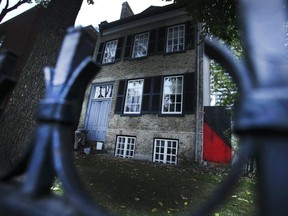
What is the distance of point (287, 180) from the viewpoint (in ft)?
1.10

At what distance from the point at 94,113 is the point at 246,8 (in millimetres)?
12488

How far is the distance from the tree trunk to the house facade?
20.7ft

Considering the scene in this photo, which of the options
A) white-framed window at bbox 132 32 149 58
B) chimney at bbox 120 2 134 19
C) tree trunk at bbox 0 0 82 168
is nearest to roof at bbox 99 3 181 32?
white-framed window at bbox 132 32 149 58

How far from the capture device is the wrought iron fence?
35cm

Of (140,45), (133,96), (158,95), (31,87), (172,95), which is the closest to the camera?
(31,87)

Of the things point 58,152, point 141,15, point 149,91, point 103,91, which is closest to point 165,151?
point 149,91

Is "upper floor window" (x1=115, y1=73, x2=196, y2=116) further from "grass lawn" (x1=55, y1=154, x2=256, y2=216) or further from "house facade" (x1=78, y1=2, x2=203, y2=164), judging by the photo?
"grass lawn" (x1=55, y1=154, x2=256, y2=216)

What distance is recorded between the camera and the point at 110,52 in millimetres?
13414

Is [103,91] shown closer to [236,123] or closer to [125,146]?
[125,146]

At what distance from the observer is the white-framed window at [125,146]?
34.4 feet

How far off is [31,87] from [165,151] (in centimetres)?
748

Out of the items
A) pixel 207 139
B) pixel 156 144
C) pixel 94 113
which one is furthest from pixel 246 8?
pixel 94 113

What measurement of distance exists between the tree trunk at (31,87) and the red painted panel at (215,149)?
719cm

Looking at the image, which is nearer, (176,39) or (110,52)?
(176,39)
